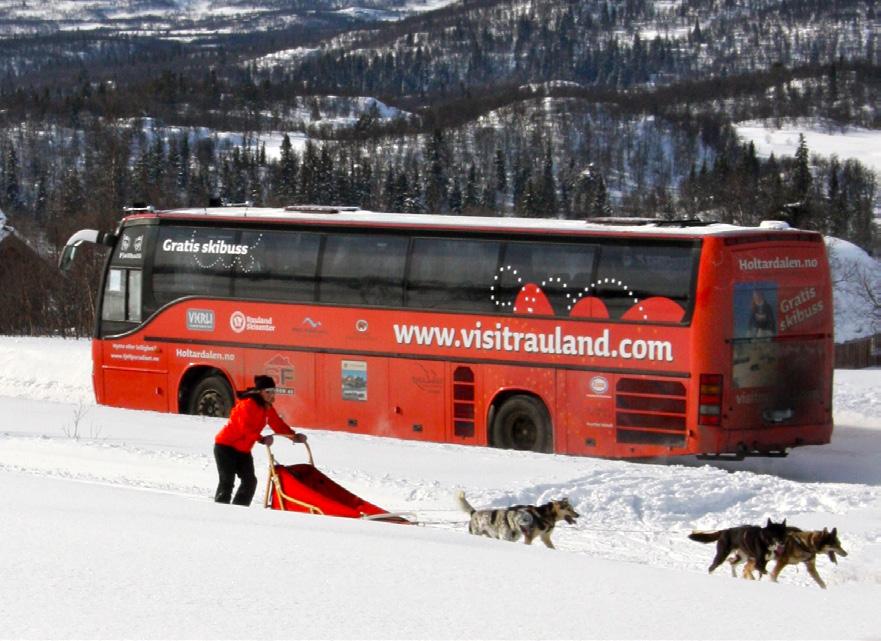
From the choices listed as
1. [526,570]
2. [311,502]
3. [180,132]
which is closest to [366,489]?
[311,502]

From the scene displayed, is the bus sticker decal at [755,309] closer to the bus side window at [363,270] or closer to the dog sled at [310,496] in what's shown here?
the bus side window at [363,270]

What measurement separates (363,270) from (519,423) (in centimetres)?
265

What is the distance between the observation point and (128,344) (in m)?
19.8

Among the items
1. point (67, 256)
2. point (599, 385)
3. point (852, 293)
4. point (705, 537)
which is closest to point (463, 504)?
point (705, 537)

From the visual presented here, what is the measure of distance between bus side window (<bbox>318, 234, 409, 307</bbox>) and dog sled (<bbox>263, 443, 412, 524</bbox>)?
617cm

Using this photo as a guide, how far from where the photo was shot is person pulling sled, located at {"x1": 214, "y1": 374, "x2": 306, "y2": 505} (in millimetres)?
11680

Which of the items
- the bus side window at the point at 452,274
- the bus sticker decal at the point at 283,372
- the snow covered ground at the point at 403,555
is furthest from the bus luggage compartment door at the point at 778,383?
the bus sticker decal at the point at 283,372

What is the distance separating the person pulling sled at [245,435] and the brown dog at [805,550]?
3.78m

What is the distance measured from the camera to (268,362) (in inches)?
728

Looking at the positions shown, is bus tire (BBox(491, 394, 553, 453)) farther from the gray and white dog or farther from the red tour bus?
the gray and white dog

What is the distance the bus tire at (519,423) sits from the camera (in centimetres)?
1673

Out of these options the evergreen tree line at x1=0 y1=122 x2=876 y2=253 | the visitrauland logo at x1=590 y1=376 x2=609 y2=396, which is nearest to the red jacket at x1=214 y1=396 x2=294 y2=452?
the visitrauland logo at x1=590 y1=376 x2=609 y2=396

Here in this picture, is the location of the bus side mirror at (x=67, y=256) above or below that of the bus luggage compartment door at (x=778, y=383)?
above

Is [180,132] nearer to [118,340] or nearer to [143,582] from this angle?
[118,340]
